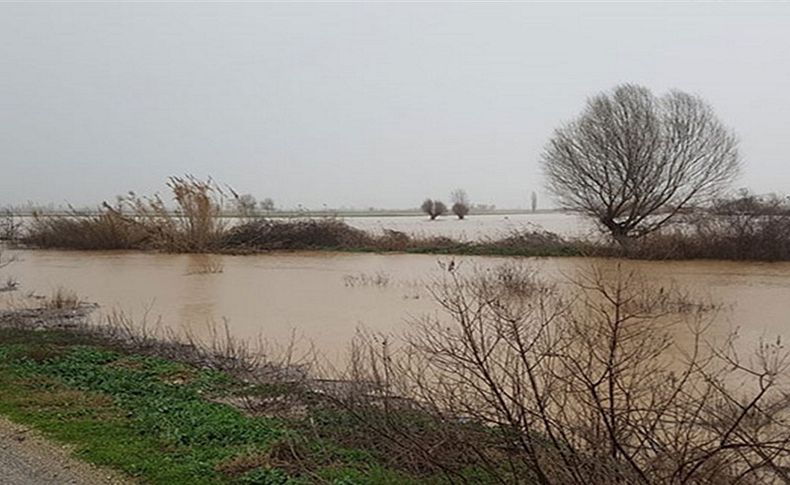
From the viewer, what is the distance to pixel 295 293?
1661cm

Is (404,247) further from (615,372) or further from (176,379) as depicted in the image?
(615,372)

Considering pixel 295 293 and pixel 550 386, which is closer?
pixel 550 386

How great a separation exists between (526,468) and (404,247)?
27588 millimetres

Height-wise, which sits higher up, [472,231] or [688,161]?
[688,161]

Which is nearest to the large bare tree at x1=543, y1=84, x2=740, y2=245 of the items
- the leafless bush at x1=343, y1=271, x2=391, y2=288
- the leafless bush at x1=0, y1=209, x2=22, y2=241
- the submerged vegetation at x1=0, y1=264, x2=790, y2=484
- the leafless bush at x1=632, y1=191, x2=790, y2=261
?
the leafless bush at x1=632, y1=191, x2=790, y2=261

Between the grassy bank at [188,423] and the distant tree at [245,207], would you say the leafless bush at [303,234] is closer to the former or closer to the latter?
the distant tree at [245,207]

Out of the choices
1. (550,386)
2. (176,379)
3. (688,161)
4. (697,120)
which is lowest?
(176,379)

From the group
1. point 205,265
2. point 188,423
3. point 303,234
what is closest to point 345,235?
point 303,234

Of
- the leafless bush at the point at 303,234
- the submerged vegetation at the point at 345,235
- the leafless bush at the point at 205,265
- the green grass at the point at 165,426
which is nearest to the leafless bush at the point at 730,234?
the submerged vegetation at the point at 345,235

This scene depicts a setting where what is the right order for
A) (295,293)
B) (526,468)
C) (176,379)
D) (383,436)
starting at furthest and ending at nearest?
(295,293) < (176,379) < (383,436) < (526,468)

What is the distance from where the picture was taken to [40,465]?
4016 millimetres

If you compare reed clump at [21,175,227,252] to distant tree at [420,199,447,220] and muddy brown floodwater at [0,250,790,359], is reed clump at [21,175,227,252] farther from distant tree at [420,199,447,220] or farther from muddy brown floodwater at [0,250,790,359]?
distant tree at [420,199,447,220]

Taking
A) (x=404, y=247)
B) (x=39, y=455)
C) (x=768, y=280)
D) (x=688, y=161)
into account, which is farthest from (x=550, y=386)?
(x=404, y=247)

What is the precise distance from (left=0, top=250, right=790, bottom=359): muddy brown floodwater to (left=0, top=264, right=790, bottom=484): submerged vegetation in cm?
307
